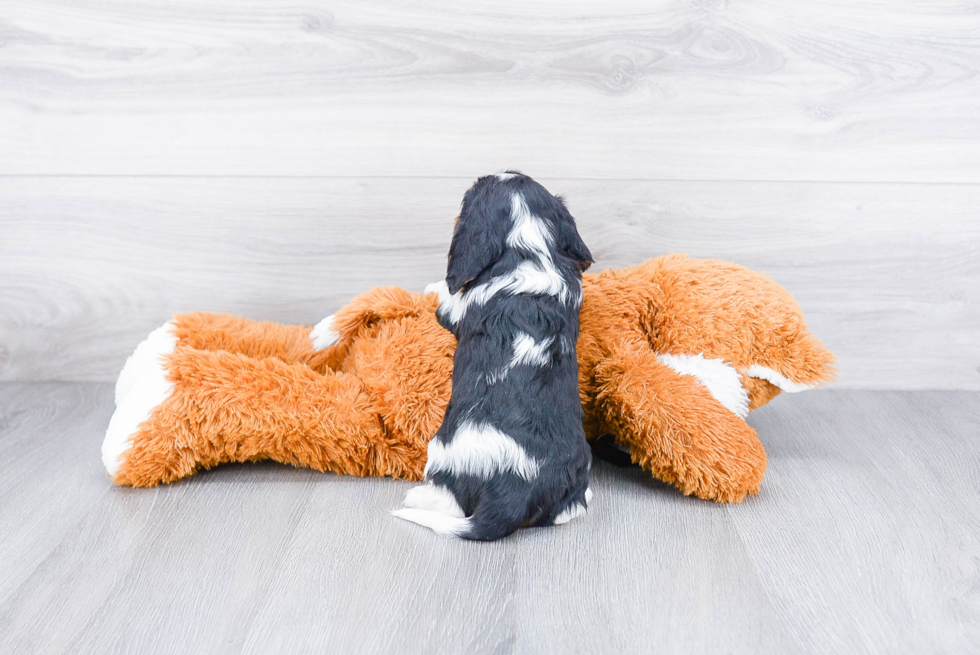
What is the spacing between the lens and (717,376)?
4.33 feet

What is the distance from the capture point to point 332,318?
1428 mm

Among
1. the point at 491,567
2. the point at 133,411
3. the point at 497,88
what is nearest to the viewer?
the point at 491,567

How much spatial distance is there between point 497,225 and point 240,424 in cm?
54

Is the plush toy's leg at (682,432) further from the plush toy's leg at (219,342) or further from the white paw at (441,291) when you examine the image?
the plush toy's leg at (219,342)

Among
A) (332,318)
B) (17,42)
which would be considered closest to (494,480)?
(332,318)

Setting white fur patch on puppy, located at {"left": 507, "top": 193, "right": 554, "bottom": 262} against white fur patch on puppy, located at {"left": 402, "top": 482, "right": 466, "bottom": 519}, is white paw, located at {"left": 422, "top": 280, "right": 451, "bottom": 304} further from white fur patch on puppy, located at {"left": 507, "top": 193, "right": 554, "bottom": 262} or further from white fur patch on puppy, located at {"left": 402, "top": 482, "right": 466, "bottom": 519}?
white fur patch on puppy, located at {"left": 402, "top": 482, "right": 466, "bottom": 519}

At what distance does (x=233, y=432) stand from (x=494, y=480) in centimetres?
47

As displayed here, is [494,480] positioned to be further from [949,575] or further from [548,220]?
[949,575]

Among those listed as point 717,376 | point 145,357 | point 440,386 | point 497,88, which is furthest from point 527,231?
point 145,357

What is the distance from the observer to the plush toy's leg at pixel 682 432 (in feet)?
3.97

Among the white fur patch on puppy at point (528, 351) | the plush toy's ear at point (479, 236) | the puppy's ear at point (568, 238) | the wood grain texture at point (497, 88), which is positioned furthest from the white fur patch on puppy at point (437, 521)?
the wood grain texture at point (497, 88)

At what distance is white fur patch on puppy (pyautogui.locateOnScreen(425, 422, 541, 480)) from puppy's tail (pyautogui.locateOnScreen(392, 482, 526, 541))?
5cm

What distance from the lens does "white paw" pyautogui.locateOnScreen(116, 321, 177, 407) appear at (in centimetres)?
142

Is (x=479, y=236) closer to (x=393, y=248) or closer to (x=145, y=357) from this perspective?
(x=393, y=248)
